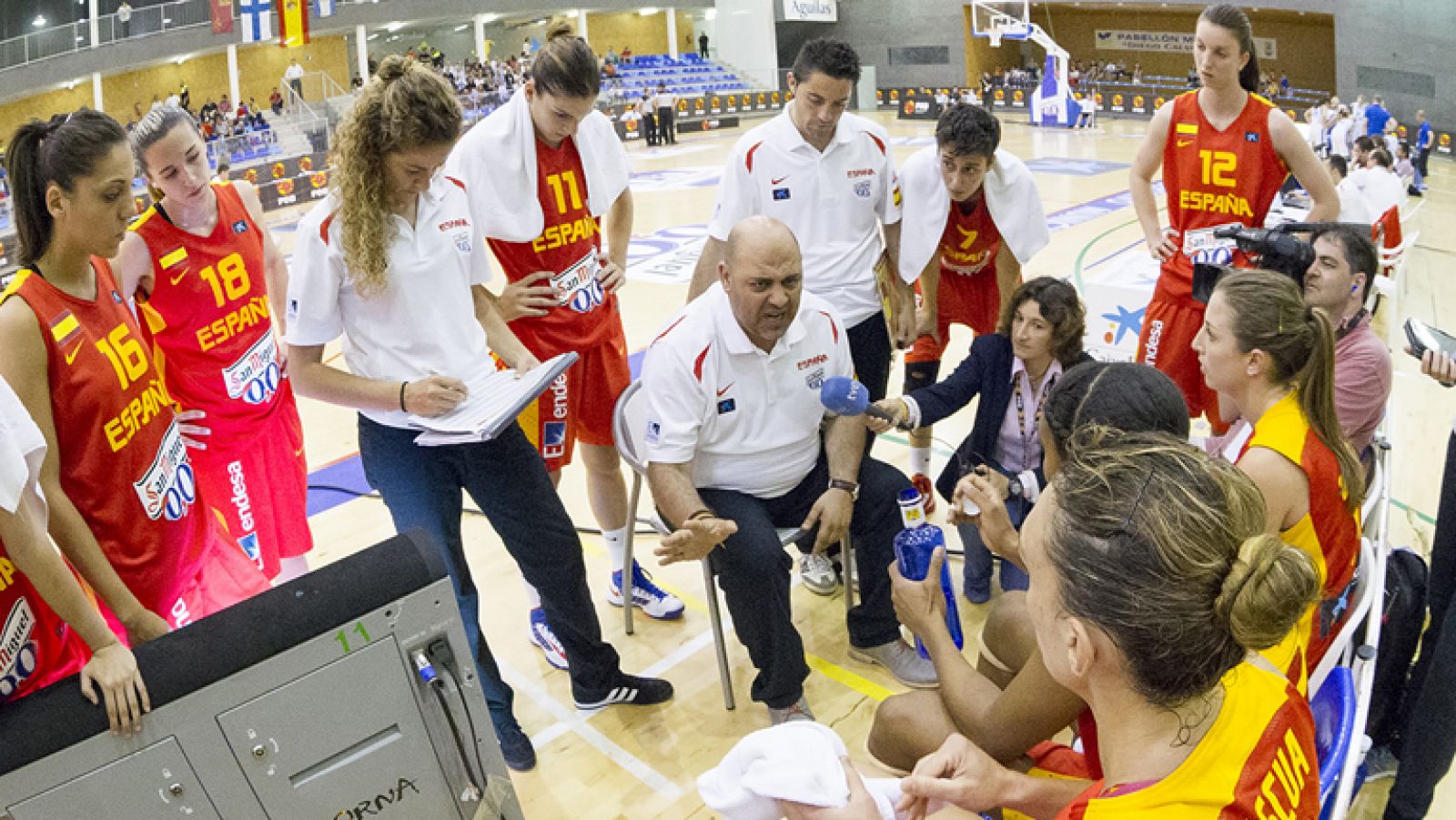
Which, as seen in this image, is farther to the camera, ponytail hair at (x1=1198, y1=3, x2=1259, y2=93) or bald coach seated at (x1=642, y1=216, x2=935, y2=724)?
ponytail hair at (x1=1198, y1=3, x2=1259, y2=93)

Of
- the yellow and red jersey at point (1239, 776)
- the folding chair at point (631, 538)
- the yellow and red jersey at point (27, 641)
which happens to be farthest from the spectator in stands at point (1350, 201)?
the yellow and red jersey at point (27, 641)

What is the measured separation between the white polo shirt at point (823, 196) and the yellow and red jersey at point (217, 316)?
1.77 metres

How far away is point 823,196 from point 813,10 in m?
33.3

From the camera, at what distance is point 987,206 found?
175 inches

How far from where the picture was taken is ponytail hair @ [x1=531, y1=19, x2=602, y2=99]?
3.65 m

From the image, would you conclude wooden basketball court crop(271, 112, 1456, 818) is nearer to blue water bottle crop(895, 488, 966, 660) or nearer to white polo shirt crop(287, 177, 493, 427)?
blue water bottle crop(895, 488, 966, 660)

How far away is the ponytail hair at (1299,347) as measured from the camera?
101 inches

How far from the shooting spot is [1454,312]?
343 inches

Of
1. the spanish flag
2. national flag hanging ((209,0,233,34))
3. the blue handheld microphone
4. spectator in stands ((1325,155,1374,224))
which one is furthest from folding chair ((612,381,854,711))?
national flag hanging ((209,0,233,34))

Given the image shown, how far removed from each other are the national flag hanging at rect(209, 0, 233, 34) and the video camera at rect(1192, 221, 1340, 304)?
1045 inches

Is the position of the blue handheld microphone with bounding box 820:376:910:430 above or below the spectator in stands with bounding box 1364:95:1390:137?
below

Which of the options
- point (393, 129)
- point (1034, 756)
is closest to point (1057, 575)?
point (1034, 756)

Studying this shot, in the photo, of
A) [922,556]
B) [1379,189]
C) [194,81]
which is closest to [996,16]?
[1379,189]

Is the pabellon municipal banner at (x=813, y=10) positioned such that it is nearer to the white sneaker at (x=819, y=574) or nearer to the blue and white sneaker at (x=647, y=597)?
the white sneaker at (x=819, y=574)
